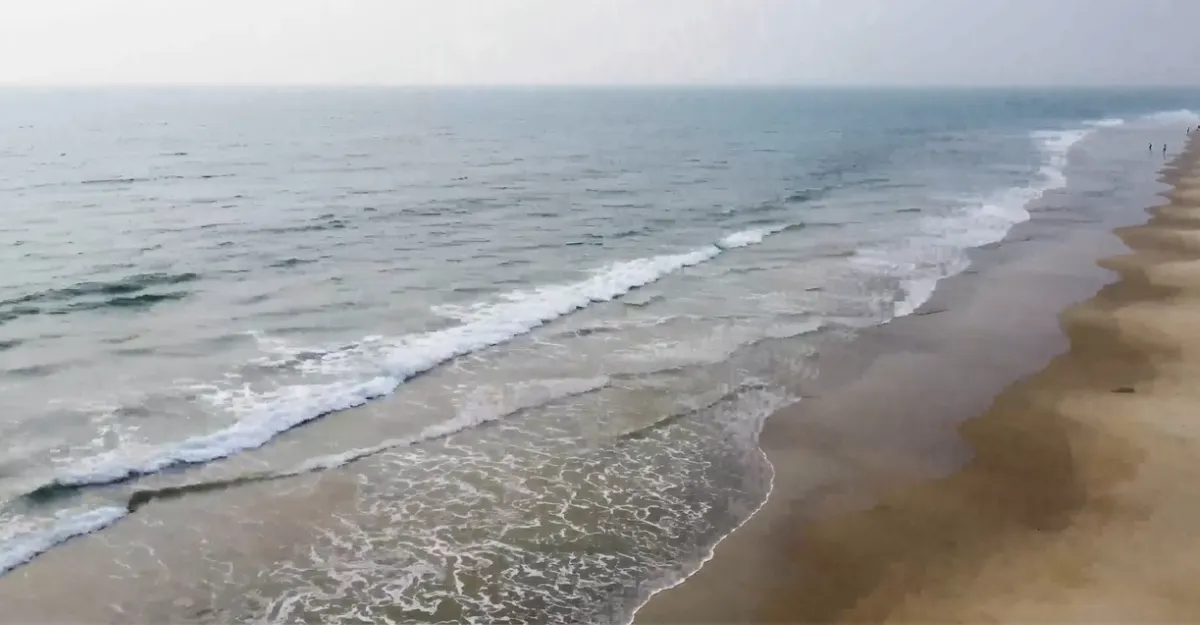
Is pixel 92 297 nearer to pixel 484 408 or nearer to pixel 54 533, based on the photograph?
pixel 54 533

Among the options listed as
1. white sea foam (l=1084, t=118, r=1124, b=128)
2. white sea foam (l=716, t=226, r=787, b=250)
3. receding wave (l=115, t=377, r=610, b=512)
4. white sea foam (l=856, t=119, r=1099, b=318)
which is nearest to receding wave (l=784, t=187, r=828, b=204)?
white sea foam (l=856, t=119, r=1099, b=318)

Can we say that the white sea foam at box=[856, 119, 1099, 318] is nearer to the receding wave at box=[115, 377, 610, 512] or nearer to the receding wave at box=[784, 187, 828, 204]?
the receding wave at box=[784, 187, 828, 204]

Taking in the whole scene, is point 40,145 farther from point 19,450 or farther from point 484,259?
point 19,450

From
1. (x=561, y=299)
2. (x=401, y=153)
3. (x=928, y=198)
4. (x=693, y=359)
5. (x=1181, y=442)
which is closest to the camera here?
(x=1181, y=442)

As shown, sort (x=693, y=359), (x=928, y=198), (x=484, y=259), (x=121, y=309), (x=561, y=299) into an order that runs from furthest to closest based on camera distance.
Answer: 1. (x=928, y=198)
2. (x=484, y=259)
3. (x=561, y=299)
4. (x=121, y=309)
5. (x=693, y=359)

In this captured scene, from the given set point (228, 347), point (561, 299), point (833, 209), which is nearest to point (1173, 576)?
point (561, 299)

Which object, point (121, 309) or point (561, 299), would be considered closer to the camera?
point (121, 309)

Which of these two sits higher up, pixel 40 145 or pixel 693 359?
pixel 40 145
